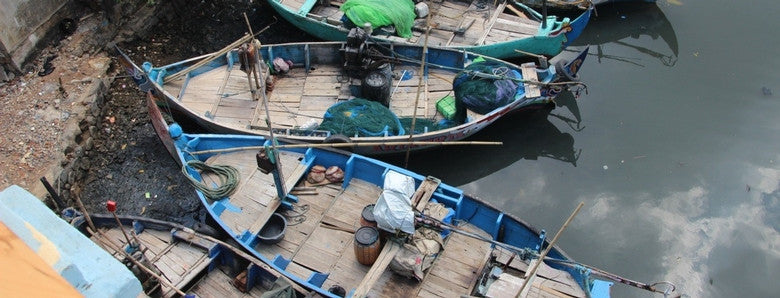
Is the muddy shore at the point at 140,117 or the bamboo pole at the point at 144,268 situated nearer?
the bamboo pole at the point at 144,268

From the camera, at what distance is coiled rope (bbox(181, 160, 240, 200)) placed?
382 inches

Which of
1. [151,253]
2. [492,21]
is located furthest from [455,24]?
[151,253]

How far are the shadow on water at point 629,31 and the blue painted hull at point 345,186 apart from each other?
8625 millimetres

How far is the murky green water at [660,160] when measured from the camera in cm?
1109

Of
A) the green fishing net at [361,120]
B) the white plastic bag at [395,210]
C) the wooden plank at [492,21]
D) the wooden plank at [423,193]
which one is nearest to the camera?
the white plastic bag at [395,210]

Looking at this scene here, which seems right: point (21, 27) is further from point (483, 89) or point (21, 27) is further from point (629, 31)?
point (629, 31)

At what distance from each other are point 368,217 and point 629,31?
38.9 feet

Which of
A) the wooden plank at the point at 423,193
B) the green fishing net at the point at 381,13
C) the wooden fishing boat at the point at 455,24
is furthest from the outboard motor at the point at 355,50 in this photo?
the wooden plank at the point at 423,193

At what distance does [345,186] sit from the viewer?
1010 cm

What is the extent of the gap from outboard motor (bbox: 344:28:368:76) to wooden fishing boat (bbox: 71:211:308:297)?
18.2ft

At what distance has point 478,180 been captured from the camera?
41.6 ft

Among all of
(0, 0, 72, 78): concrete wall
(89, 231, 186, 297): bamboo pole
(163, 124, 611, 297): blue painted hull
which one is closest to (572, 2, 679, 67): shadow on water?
(163, 124, 611, 297): blue painted hull

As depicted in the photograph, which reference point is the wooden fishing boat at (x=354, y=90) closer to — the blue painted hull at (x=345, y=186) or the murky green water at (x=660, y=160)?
the blue painted hull at (x=345, y=186)

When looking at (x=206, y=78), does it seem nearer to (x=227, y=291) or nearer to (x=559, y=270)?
(x=227, y=291)
